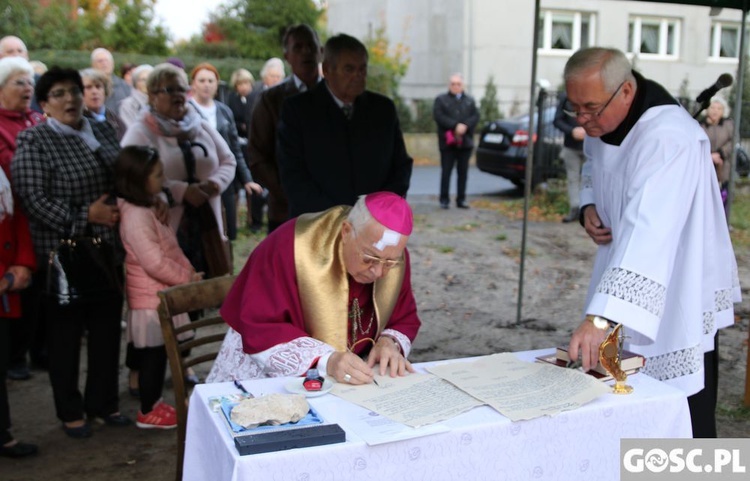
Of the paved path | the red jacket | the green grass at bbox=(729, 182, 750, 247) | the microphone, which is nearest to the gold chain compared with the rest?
the microphone

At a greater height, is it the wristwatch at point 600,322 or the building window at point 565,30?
the building window at point 565,30

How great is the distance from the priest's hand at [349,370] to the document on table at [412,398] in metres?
0.02

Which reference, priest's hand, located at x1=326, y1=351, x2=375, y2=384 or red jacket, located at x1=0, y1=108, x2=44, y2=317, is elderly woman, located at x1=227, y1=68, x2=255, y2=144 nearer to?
red jacket, located at x1=0, y1=108, x2=44, y2=317

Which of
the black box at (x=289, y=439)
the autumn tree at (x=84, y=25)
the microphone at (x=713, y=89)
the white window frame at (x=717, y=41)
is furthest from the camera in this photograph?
the white window frame at (x=717, y=41)

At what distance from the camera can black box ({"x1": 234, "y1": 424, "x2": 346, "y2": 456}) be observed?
192 centimetres

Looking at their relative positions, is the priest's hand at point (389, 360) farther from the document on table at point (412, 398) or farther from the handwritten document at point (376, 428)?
the handwritten document at point (376, 428)

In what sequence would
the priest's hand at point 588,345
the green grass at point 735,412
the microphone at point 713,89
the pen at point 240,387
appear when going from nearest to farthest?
the pen at point 240,387
the priest's hand at point 588,345
the microphone at point 713,89
the green grass at point 735,412

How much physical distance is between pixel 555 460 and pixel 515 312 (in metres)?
4.63

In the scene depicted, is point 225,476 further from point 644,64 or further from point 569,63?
point 644,64

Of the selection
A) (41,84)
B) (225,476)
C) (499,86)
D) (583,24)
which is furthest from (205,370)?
(583,24)

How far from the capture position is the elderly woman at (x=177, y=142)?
4949 millimetres

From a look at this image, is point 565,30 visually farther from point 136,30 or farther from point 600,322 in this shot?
point 600,322

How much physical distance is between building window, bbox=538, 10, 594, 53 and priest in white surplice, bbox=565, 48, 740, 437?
1972 centimetres

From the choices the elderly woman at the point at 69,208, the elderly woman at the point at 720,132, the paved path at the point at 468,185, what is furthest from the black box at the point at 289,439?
the paved path at the point at 468,185
